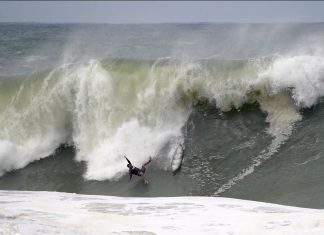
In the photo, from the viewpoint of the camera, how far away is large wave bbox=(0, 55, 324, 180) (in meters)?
13.1

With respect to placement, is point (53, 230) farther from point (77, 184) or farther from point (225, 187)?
point (77, 184)

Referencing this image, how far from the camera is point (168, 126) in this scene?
13.5 m

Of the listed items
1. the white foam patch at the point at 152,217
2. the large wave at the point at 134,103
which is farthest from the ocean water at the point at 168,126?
the white foam patch at the point at 152,217

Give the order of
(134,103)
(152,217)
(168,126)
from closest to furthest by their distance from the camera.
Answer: (152,217), (168,126), (134,103)

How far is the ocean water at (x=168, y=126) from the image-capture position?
1147cm

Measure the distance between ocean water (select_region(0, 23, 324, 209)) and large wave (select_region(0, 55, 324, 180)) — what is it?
4cm

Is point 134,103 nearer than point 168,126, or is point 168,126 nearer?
point 168,126

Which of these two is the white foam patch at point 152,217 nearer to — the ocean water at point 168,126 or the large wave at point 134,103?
the ocean water at point 168,126

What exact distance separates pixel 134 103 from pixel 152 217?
27.6 feet

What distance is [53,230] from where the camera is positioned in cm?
538

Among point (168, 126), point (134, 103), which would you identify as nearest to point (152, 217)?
point (168, 126)

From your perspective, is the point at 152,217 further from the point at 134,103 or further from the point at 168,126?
the point at 134,103

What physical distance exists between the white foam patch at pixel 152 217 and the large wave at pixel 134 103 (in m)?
5.36

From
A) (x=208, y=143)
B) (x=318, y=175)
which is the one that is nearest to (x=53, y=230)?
(x=318, y=175)
